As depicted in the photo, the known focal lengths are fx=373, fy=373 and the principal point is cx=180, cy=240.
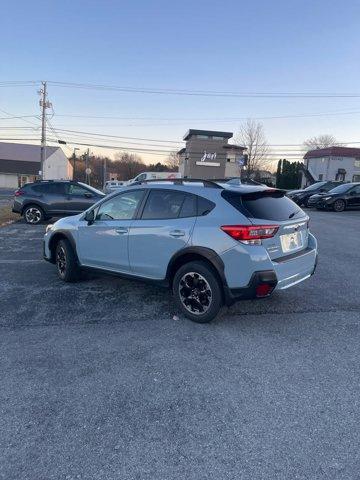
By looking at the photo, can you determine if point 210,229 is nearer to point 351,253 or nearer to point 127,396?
point 127,396

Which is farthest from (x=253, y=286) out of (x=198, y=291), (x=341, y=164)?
(x=341, y=164)

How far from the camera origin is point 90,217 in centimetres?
576

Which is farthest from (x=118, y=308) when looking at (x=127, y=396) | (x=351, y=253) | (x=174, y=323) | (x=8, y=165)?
(x=8, y=165)

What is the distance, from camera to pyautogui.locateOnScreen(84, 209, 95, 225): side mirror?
5.68 m

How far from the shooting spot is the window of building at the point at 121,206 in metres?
5.19

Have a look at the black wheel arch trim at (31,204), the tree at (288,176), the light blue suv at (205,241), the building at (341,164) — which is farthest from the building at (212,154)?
the light blue suv at (205,241)

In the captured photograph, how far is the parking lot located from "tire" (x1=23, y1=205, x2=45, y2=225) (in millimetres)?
9139

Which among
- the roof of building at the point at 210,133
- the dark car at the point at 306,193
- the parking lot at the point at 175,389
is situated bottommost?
the parking lot at the point at 175,389

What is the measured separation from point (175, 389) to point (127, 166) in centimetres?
10438

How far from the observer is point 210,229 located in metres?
4.25

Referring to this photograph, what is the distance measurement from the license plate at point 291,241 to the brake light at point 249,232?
27 centimetres

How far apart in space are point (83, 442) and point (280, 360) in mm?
1974

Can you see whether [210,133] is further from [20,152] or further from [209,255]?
[209,255]

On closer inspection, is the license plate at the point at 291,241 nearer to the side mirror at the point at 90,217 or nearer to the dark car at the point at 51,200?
the side mirror at the point at 90,217
